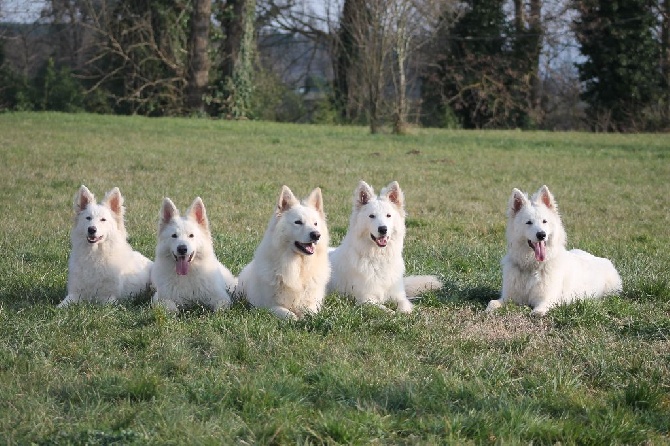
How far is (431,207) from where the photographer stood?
1375 centimetres

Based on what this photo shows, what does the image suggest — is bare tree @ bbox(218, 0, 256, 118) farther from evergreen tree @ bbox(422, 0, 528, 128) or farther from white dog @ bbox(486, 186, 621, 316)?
white dog @ bbox(486, 186, 621, 316)

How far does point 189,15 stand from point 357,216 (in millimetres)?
32768

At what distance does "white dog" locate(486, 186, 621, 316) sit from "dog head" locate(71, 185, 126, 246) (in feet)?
11.3

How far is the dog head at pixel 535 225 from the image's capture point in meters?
7.31

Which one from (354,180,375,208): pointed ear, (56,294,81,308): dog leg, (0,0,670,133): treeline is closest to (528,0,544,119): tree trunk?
(0,0,670,133): treeline

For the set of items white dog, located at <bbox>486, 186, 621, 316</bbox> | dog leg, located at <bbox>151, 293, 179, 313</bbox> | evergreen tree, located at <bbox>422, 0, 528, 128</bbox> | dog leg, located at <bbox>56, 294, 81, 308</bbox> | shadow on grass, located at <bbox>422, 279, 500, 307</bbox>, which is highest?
evergreen tree, located at <bbox>422, 0, 528, 128</bbox>

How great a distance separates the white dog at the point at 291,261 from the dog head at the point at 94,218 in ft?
4.59

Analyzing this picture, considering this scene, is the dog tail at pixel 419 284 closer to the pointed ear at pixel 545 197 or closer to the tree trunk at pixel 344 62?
the pointed ear at pixel 545 197

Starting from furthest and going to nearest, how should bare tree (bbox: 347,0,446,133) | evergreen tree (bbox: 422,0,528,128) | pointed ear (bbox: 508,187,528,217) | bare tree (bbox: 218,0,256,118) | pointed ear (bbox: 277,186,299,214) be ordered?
evergreen tree (bbox: 422,0,528,128) → bare tree (bbox: 218,0,256,118) → bare tree (bbox: 347,0,446,133) → pointed ear (bbox: 508,187,528,217) → pointed ear (bbox: 277,186,299,214)

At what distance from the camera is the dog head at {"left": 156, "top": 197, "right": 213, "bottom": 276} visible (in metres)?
6.75

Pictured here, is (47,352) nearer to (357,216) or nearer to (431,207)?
(357,216)

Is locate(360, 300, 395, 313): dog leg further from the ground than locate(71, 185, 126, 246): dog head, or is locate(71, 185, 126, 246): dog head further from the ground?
locate(71, 185, 126, 246): dog head

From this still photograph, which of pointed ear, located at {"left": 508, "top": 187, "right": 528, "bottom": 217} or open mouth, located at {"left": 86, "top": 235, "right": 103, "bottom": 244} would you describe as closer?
open mouth, located at {"left": 86, "top": 235, "right": 103, "bottom": 244}

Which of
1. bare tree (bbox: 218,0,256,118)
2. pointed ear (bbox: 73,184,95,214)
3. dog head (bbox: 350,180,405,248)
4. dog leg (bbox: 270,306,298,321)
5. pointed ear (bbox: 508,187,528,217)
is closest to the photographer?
dog leg (bbox: 270,306,298,321)
